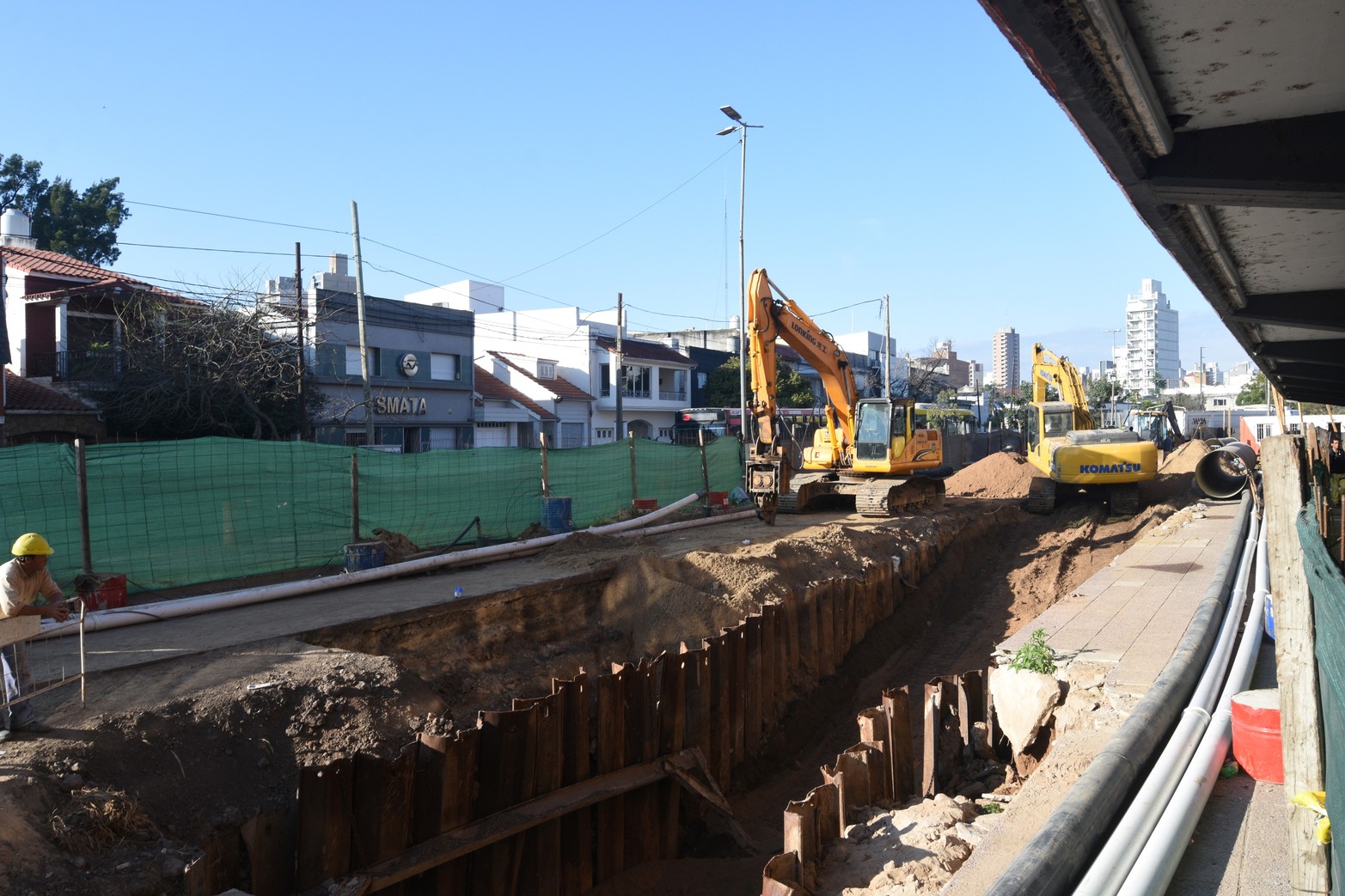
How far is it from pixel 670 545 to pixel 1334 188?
12845mm

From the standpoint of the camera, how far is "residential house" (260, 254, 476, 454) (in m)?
28.7

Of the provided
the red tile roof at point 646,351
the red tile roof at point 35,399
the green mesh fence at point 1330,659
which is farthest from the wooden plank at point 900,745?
the red tile roof at point 646,351

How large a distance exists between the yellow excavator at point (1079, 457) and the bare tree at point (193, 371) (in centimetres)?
1849

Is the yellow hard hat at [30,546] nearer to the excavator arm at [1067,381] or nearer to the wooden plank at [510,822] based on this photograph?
the wooden plank at [510,822]

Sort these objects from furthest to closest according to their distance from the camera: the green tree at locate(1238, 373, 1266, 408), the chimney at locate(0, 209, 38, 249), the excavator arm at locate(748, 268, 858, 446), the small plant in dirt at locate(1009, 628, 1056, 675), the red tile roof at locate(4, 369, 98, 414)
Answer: the green tree at locate(1238, 373, 1266, 408) → the chimney at locate(0, 209, 38, 249) → the red tile roof at locate(4, 369, 98, 414) → the excavator arm at locate(748, 268, 858, 446) → the small plant in dirt at locate(1009, 628, 1056, 675)

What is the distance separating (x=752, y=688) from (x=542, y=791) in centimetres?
316

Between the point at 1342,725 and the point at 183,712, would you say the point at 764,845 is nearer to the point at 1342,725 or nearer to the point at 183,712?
the point at 183,712

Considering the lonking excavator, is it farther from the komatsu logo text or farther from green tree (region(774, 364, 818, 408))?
green tree (region(774, 364, 818, 408))

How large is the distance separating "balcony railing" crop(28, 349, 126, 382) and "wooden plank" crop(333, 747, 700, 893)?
20.6 meters

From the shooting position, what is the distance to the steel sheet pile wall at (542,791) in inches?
224

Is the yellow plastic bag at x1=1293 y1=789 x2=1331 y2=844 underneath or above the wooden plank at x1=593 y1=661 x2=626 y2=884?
above

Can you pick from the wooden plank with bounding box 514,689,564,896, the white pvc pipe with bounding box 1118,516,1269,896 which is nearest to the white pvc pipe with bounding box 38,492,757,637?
the wooden plank with bounding box 514,689,564,896

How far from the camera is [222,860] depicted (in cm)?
543

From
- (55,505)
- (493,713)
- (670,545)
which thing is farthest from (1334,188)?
(670,545)
